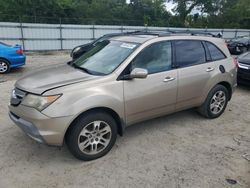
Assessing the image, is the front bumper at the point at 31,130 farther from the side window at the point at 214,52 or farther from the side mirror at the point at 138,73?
the side window at the point at 214,52

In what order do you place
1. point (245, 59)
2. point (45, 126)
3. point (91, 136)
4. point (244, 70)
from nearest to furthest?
1. point (45, 126)
2. point (91, 136)
3. point (244, 70)
4. point (245, 59)

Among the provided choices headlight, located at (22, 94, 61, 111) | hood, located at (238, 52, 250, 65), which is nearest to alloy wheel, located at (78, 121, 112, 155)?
headlight, located at (22, 94, 61, 111)

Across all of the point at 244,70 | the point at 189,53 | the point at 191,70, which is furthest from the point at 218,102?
the point at 244,70

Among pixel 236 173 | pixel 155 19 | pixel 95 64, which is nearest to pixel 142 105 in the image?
pixel 95 64

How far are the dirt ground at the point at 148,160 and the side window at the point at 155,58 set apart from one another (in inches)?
45.8

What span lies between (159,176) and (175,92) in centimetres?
148

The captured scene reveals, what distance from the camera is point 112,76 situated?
133 inches

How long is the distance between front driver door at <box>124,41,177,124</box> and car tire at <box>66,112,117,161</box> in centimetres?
36

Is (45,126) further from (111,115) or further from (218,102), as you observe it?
(218,102)

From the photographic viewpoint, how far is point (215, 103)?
478 centimetres

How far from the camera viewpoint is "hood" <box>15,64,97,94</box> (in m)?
3.15

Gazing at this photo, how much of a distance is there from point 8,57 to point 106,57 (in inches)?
247

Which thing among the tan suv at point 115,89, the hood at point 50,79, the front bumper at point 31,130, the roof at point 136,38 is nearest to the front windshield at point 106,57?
the tan suv at point 115,89

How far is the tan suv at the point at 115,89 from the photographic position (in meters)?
3.02
